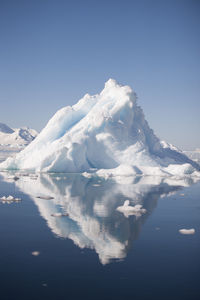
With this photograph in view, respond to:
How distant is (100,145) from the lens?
129ft

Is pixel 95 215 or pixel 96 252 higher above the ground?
pixel 96 252

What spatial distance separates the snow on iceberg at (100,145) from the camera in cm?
3694

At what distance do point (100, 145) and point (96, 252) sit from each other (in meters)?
28.9

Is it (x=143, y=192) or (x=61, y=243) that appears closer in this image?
(x=61, y=243)

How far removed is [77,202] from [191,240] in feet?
29.3

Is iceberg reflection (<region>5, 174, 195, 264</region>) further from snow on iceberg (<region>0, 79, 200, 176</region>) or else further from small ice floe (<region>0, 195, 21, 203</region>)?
snow on iceberg (<region>0, 79, 200, 176</region>)

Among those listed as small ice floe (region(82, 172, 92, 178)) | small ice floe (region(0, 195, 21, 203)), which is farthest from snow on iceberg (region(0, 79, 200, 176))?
small ice floe (region(0, 195, 21, 203))

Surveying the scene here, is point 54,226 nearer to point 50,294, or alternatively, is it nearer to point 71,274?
point 71,274

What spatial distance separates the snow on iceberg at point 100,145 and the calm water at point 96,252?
17.5 metres

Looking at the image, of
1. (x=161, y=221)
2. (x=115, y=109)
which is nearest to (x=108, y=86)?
(x=115, y=109)

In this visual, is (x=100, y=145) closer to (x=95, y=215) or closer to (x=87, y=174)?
(x=87, y=174)

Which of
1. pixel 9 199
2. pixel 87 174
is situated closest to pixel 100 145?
pixel 87 174

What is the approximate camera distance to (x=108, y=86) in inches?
1860

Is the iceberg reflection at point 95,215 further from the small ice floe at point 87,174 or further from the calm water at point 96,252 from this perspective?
the small ice floe at point 87,174
